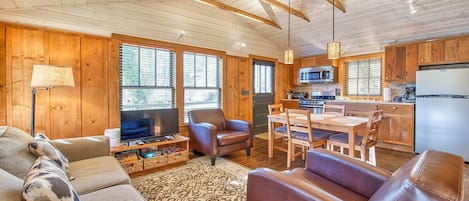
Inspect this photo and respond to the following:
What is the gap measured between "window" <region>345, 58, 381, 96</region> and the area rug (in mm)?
3874

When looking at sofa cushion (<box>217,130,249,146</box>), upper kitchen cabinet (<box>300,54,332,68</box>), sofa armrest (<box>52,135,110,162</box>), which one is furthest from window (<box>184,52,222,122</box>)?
upper kitchen cabinet (<box>300,54,332,68</box>)

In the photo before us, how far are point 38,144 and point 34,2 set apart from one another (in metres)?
1.95

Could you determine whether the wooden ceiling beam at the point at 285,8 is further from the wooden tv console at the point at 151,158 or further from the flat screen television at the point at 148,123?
the wooden tv console at the point at 151,158

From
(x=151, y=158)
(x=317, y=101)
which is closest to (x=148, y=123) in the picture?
(x=151, y=158)

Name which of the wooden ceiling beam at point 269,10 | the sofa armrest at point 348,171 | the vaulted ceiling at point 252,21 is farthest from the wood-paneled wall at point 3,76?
the wooden ceiling beam at point 269,10

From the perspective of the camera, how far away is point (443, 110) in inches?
146

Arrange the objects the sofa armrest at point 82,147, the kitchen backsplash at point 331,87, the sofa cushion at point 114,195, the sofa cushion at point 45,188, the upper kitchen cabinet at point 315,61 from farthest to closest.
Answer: the upper kitchen cabinet at point 315,61 → the kitchen backsplash at point 331,87 → the sofa armrest at point 82,147 → the sofa cushion at point 114,195 → the sofa cushion at point 45,188

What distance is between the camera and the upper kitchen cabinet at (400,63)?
4297 millimetres

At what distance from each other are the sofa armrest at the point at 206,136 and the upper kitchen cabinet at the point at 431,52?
13.3 ft

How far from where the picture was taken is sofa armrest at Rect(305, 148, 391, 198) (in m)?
1.53

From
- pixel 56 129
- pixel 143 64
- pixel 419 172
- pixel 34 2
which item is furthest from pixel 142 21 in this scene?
pixel 419 172

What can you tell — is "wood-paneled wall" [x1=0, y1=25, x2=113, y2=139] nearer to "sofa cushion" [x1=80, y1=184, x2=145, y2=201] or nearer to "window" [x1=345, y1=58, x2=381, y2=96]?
"sofa cushion" [x1=80, y1=184, x2=145, y2=201]

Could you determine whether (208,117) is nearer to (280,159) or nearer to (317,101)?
(280,159)

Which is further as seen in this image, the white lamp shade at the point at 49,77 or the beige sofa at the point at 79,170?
the white lamp shade at the point at 49,77
